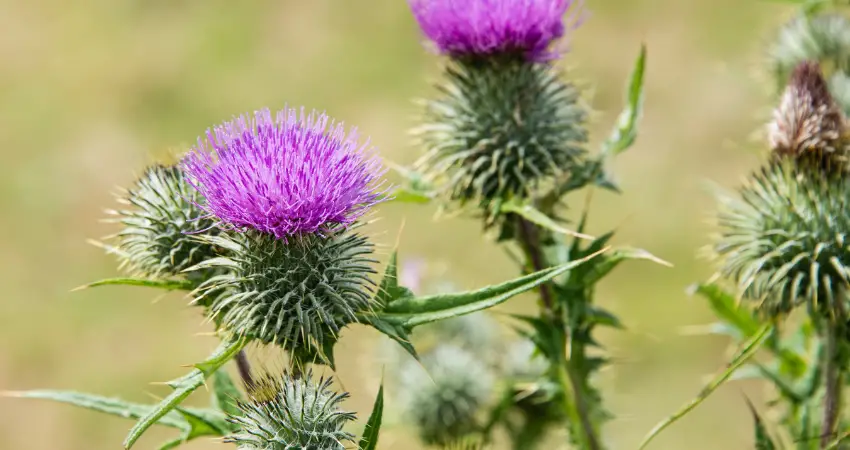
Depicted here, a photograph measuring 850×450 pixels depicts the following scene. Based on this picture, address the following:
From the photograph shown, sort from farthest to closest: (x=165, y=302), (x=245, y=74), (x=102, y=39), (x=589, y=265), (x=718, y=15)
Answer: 1. (x=102, y=39)
2. (x=245, y=74)
3. (x=718, y=15)
4. (x=165, y=302)
5. (x=589, y=265)

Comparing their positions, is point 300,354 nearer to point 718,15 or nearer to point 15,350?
point 15,350

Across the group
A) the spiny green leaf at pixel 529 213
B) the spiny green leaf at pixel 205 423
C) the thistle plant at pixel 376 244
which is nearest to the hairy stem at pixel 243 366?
the thistle plant at pixel 376 244

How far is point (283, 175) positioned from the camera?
8.21ft

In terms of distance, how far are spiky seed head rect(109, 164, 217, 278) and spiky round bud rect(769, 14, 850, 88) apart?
112 inches

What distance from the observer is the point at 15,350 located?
34.5 ft

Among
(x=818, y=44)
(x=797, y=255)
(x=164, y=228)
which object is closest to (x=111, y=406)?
(x=164, y=228)

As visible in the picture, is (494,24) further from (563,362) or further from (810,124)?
(563,362)

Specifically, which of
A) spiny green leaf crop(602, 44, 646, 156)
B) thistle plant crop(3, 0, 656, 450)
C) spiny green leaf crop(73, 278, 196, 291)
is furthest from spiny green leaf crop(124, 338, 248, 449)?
spiny green leaf crop(602, 44, 646, 156)

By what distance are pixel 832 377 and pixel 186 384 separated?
2.11 meters

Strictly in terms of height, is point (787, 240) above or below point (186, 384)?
above

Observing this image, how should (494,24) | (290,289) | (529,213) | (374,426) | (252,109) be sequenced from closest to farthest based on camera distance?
(374,426), (290,289), (529,213), (494,24), (252,109)

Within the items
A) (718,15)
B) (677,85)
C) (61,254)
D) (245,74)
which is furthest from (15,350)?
(718,15)

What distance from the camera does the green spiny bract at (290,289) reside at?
2562 millimetres

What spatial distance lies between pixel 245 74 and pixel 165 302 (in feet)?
12.8
